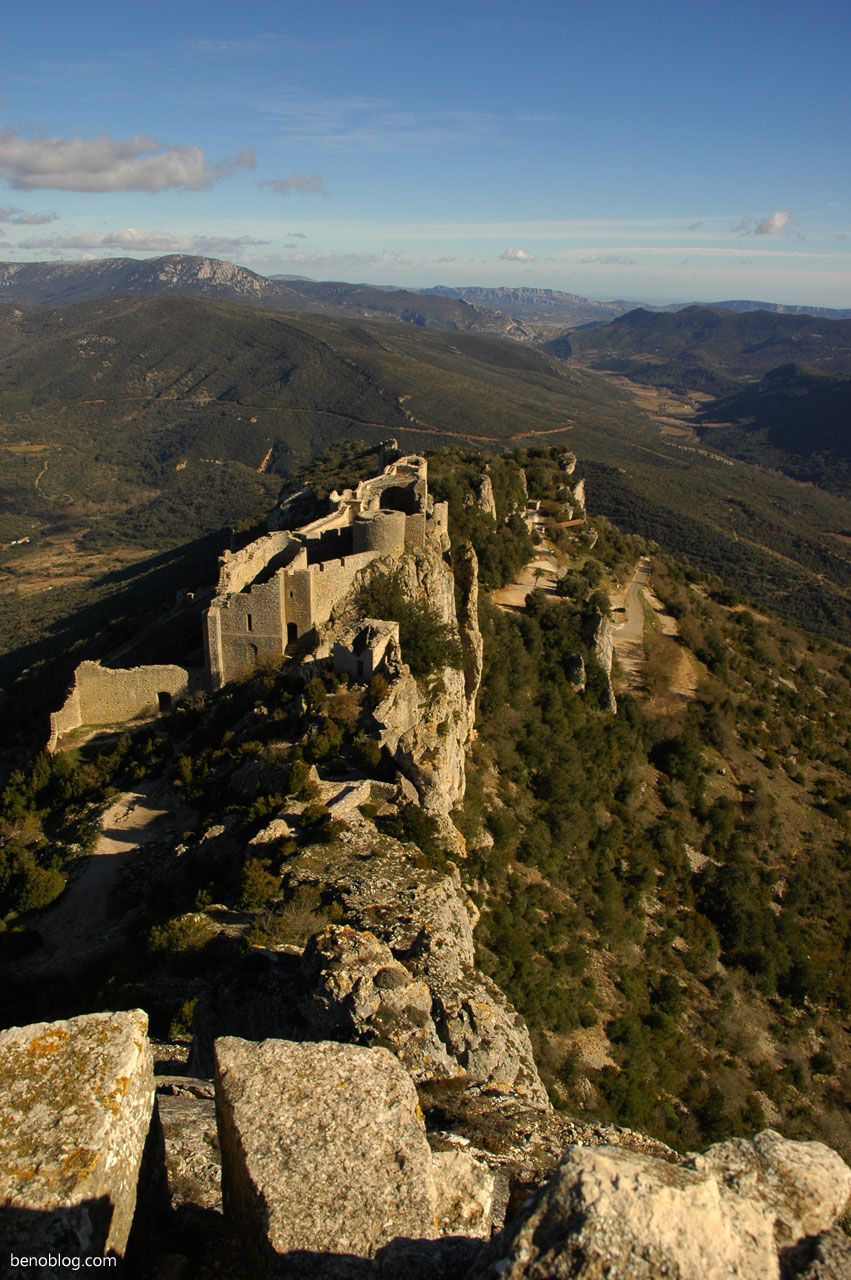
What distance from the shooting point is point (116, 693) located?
2309cm

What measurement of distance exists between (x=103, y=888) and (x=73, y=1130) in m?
13.5

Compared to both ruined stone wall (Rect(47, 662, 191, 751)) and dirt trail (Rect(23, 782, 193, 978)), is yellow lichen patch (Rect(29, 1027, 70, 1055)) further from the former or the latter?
ruined stone wall (Rect(47, 662, 191, 751))

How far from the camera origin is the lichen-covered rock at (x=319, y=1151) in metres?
4.52

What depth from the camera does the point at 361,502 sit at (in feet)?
93.8

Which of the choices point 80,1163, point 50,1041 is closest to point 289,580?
point 50,1041

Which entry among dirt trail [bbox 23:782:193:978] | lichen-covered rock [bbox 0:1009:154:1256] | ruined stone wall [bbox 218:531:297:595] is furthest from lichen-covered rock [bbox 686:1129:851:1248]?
ruined stone wall [bbox 218:531:297:595]

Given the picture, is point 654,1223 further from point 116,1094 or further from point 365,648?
point 365,648

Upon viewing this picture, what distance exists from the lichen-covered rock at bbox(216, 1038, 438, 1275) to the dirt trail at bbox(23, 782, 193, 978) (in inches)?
441

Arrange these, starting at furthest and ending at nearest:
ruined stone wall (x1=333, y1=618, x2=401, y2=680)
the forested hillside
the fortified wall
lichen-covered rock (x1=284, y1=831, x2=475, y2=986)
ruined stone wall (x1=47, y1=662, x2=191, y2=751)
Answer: ruined stone wall (x1=47, y1=662, x2=191, y2=751), the fortified wall, ruined stone wall (x1=333, y1=618, x2=401, y2=680), the forested hillside, lichen-covered rock (x1=284, y1=831, x2=475, y2=986)

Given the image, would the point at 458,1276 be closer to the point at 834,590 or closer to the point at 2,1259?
the point at 2,1259

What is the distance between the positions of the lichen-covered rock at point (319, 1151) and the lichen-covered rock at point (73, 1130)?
64 cm

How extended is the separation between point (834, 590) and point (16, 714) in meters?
74.2

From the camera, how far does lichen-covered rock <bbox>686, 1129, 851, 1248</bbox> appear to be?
3.93m

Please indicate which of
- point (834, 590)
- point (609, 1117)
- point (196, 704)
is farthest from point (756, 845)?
point (834, 590)
